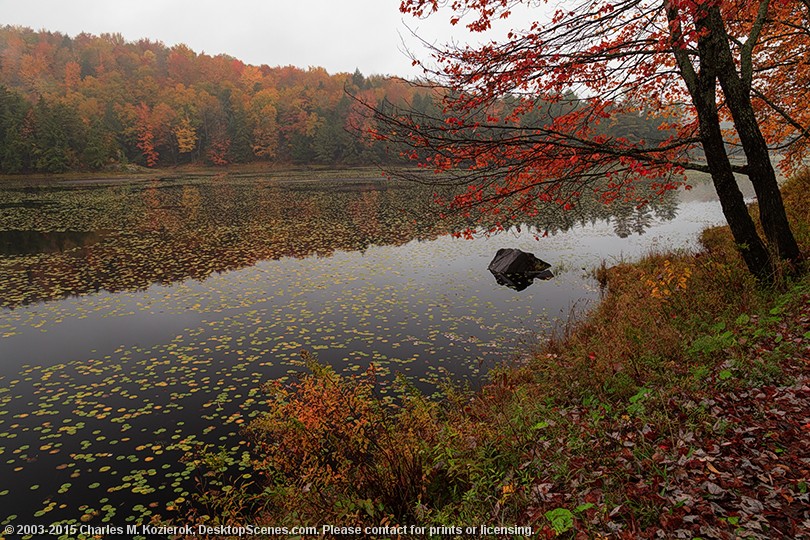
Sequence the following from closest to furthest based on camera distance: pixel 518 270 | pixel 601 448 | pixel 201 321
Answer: pixel 601 448
pixel 201 321
pixel 518 270

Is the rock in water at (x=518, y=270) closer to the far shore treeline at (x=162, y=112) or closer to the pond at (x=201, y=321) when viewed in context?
the pond at (x=201, y=321)

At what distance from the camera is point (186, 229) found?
85.7 ft

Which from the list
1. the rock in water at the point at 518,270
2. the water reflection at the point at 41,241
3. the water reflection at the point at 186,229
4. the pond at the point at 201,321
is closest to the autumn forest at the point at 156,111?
the water reflection at the point at 186,229

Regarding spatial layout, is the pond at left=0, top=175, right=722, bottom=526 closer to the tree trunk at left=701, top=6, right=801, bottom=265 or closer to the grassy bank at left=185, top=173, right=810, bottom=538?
the grassy bank at left=185, top=173, right=810, bottom=538

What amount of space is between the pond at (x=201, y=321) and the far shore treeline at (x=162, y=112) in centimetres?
3368

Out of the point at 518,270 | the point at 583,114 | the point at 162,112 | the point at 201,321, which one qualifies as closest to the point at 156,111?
the point at 162,112

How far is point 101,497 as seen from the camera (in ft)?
20.0

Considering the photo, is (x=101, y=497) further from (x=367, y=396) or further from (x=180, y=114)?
(x=180, y=114)

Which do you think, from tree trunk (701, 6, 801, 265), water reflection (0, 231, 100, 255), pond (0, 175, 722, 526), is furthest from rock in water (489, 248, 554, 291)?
water reflection (0, 231, 100, 255)

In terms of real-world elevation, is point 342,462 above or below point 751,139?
below

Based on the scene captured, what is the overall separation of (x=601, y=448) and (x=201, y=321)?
11.0 meters

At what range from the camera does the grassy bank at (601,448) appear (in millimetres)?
3869

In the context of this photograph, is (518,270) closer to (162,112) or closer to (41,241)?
(41,241)

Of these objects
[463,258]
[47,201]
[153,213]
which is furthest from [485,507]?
[47,201]
